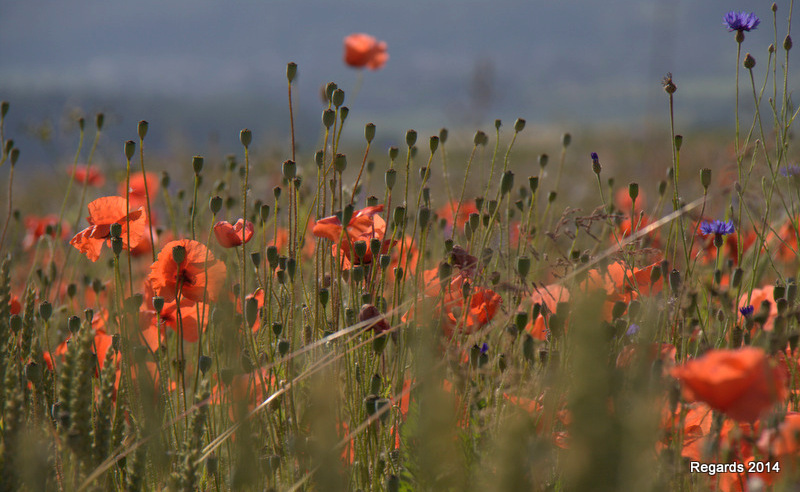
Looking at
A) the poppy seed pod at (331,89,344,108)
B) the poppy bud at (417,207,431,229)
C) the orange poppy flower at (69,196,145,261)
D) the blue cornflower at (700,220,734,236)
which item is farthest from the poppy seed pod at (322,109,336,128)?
the blue cornflower at (700,220,734,236)

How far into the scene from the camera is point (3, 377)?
1.17 m

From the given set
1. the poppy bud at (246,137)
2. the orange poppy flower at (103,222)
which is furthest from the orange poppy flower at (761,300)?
the orange poppy flower at (103,222)

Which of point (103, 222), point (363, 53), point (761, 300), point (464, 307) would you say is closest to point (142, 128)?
point (103, 222)

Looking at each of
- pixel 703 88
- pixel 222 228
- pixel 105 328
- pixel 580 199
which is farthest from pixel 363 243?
pixel 703 88

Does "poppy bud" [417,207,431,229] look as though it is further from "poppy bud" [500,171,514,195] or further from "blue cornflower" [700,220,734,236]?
"blue cornflower" [700,220,734,236]

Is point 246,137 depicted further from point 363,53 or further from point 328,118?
point 363,53

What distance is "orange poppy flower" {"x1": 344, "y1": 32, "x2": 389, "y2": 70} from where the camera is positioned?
2291mm

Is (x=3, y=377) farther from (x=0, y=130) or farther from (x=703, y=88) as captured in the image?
(x=703, y=88)

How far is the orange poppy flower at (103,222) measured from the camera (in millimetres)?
1558

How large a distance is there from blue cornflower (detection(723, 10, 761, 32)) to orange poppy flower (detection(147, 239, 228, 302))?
1371 millimetres

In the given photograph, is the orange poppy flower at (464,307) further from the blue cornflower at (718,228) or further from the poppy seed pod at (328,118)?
the blue cornflower at (718,228)

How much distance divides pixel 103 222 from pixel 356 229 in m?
0.59

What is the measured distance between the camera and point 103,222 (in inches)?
62.2

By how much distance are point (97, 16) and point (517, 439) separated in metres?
205
